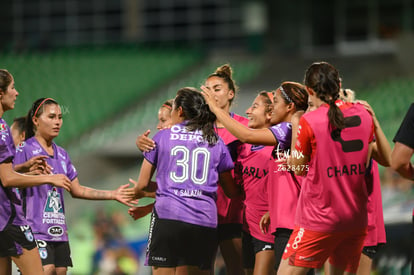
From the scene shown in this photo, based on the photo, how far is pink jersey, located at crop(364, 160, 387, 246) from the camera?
5887 millimetres

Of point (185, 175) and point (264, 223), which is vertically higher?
point (185, 175)

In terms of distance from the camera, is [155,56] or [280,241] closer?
[280,241]

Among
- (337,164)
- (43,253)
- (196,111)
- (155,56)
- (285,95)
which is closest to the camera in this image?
(337,164)

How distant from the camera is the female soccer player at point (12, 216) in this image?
5.50 m

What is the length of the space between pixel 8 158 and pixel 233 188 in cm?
182

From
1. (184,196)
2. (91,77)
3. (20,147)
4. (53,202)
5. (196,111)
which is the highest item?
(196,111)

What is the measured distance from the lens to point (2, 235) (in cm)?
559

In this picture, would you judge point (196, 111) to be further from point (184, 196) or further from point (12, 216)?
point (12, 216)

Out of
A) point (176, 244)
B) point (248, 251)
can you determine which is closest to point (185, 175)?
point (176, 244)

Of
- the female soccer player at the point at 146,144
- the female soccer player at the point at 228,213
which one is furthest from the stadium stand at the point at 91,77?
the female soccer player at the point at 228,213

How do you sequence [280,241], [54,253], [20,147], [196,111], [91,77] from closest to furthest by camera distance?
1. [196,111]
2. [280,241]
3. [54,253]
4. [20,147]
5. [91,77]

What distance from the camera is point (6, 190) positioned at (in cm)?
566

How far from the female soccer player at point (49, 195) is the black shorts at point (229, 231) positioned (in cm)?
92

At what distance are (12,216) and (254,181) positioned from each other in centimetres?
204
